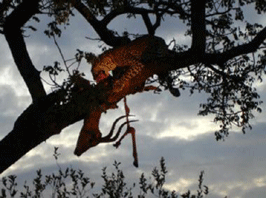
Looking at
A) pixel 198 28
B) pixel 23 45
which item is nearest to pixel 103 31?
pixel 23 45

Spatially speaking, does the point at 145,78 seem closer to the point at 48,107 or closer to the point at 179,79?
the point at 48,107

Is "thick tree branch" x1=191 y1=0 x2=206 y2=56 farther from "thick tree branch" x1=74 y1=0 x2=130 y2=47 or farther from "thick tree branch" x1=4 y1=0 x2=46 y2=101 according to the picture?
"thick tree branch" x1=4 y1=0 x2=46 y2=101

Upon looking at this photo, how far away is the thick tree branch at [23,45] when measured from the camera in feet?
35.6

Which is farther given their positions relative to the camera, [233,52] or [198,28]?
[233,52]

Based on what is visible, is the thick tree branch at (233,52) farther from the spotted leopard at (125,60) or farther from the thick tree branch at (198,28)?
the spotted leopard at (125,60)

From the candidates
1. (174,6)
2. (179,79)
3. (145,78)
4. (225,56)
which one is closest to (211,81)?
(179,79)

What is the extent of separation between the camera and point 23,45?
37.5 ft

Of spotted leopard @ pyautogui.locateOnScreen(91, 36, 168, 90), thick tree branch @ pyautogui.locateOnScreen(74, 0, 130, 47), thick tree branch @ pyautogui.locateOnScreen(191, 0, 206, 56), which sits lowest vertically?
spotted leopard @ pyautogui.locateOnScreen(91, 36, 168, 90)

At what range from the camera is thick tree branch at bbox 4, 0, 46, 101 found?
427 inches

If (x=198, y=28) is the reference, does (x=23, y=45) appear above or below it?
below

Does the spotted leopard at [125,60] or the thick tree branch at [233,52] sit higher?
the thick tree branch at [233,52]

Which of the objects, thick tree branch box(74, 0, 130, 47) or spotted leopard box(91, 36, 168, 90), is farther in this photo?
thick tree branch box(74, 0, 130, 47)

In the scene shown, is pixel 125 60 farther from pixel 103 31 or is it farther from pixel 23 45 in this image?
pixel 103 31

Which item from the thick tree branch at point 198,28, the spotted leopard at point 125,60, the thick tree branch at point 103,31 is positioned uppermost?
the thick tree branch at point 103,31
